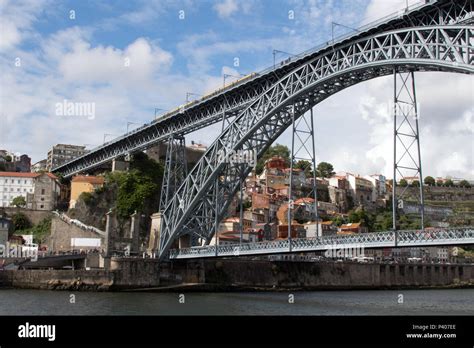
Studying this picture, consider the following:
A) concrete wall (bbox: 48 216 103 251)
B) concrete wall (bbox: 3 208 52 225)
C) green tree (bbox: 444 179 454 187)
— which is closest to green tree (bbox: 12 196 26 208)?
concrete wall (bbox: 3 208 52 225)

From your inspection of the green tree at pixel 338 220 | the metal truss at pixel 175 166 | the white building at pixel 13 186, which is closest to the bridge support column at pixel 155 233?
the metal truss at pixel 175 166

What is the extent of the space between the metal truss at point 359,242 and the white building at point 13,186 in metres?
37.2

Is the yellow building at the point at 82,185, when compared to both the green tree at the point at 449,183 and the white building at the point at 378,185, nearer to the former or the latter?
the white building at the point at 378,185

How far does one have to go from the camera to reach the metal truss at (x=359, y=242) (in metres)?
26.1

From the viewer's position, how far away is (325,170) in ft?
418

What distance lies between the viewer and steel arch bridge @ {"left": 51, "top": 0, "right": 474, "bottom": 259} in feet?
92.6

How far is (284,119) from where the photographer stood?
4059 centimetres

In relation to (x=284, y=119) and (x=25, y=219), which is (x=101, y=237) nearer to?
(x=25, y=219)

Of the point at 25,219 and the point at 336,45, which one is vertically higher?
the point at 336,45

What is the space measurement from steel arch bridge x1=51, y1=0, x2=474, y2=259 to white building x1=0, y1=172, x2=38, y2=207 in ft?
78.1

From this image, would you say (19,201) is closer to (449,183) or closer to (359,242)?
(359,242)

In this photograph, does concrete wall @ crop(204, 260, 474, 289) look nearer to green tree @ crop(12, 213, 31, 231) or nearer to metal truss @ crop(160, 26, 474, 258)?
metal truss @ crop(160, 26, 474, 258)
